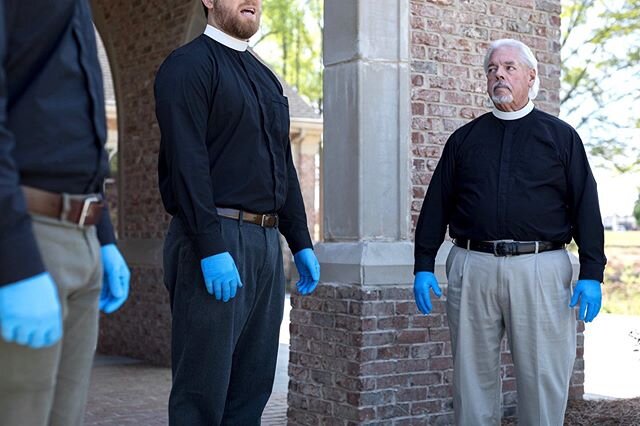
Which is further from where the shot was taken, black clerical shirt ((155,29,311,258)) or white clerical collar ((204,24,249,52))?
white clerical collar ((204,24,249,52))

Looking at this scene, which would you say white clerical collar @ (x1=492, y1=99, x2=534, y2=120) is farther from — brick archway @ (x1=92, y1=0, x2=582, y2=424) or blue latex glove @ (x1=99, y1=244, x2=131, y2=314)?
blue latex glove @ (x1=99, y1=244, x2=131, y2=314)

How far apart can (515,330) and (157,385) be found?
166 inches

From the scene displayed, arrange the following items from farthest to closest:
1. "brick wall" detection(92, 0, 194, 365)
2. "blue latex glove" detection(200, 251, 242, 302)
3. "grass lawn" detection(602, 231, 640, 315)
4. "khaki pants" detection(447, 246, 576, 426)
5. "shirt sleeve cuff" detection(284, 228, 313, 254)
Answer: "grass lawn" detection(602, 231, 640, 315) → "brick wall" detection(92, 0, 194, 365) → "khaki pants" detection(447, 246, 576, 426) → "shirt sleeve cuff" detection(284, 228, 313, 254) → "blue latex glove" detection(200, 251, 242, 302)

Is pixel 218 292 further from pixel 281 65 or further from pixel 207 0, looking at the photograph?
pixel 281 65

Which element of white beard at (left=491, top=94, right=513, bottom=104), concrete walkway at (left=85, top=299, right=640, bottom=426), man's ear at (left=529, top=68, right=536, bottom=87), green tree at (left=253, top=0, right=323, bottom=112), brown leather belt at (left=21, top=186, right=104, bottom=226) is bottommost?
concrete walkway at (left=85, top=299, right=640, bottom=426)

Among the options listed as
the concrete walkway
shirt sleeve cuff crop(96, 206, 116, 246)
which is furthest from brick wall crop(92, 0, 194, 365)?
shirt sleeve cuff crop(96, 206, 116, 246)

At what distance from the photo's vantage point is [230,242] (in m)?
3.46

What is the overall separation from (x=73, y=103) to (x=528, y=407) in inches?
104

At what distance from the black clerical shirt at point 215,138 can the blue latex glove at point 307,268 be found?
0.33 meters

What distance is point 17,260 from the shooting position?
1939 mm

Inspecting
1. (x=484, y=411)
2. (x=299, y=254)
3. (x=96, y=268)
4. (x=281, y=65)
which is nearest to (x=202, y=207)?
(x=299, y=254)

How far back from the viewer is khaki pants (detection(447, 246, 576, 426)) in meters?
4.05

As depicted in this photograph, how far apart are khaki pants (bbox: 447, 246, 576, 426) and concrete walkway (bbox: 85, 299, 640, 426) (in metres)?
2.02

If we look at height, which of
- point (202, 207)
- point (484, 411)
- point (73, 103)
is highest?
point (73, 103)
